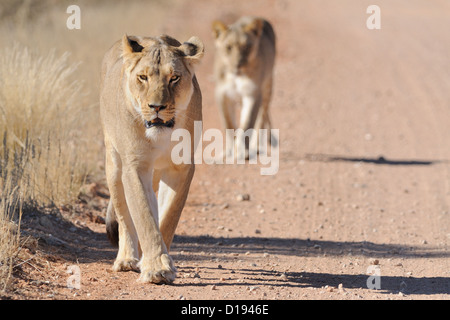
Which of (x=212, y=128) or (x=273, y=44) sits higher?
(x=273, y=44)

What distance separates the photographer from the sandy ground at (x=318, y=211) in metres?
5.43

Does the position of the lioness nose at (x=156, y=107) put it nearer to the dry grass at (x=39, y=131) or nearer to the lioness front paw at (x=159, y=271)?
the lioness front paw at (x=159, y=271)

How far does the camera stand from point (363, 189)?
29.1 ft

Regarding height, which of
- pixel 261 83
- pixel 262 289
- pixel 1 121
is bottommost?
pixel 262 289

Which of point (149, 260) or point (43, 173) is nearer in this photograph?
point (149, 260)

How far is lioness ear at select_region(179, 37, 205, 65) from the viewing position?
5296 mm

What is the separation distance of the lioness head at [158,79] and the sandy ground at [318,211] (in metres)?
1.15

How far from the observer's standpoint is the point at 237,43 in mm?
10188

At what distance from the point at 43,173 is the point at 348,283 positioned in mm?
3082

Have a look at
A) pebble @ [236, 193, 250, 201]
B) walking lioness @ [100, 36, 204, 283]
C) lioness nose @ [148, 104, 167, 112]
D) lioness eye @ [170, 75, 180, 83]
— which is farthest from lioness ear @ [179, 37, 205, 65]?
pebble @ [236, 193, 250, 201]

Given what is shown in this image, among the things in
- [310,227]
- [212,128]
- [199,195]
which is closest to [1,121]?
[199,195]

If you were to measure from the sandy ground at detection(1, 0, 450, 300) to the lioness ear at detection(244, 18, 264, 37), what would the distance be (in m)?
1.71

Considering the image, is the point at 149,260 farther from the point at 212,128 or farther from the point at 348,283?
the point at 212,128

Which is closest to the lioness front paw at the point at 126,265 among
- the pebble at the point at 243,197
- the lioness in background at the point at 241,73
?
the pebble at the point at 243,197
